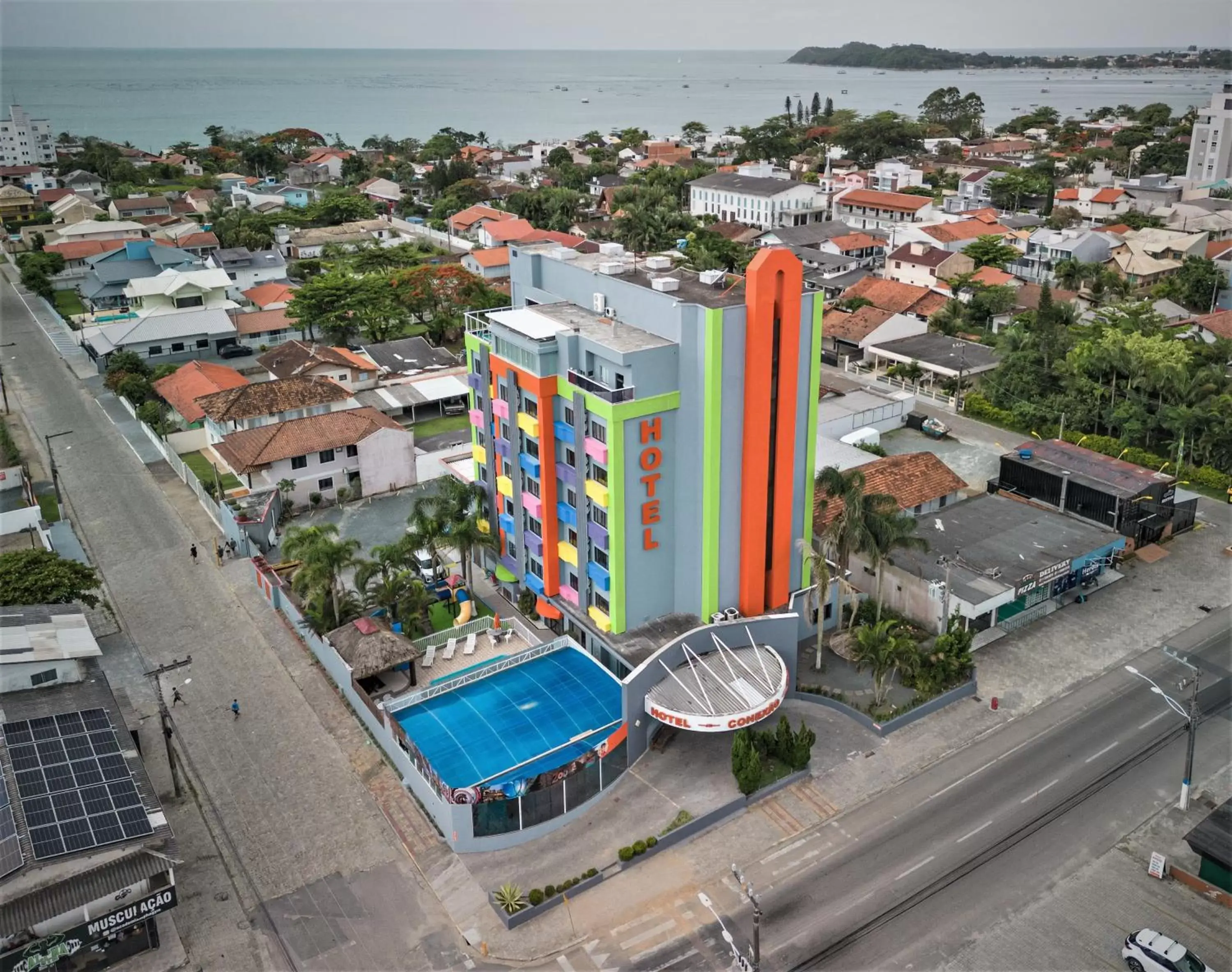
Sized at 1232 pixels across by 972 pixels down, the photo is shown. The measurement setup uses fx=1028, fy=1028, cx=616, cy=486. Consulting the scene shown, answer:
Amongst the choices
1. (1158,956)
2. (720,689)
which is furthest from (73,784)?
(1158,956)

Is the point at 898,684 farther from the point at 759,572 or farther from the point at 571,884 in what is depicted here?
the point at 571,884

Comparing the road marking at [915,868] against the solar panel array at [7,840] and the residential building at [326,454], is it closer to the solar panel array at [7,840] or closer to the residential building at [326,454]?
the solar panel array at [7,840]

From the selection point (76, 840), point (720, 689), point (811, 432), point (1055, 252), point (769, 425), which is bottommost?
point (720, 689)

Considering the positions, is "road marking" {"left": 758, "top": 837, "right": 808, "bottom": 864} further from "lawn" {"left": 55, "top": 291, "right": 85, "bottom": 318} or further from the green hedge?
"lawn" {"left": 55, "top": 291, "right": 85, "bottom": 318}

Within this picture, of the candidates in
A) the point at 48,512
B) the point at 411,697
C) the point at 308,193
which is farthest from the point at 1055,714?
the point at 308,193

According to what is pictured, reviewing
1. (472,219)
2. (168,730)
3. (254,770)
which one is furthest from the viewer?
(472,219)

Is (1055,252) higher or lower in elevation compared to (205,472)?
higher

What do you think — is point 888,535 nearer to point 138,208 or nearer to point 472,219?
point 472,219

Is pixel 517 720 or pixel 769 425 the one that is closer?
pixel 517 720
